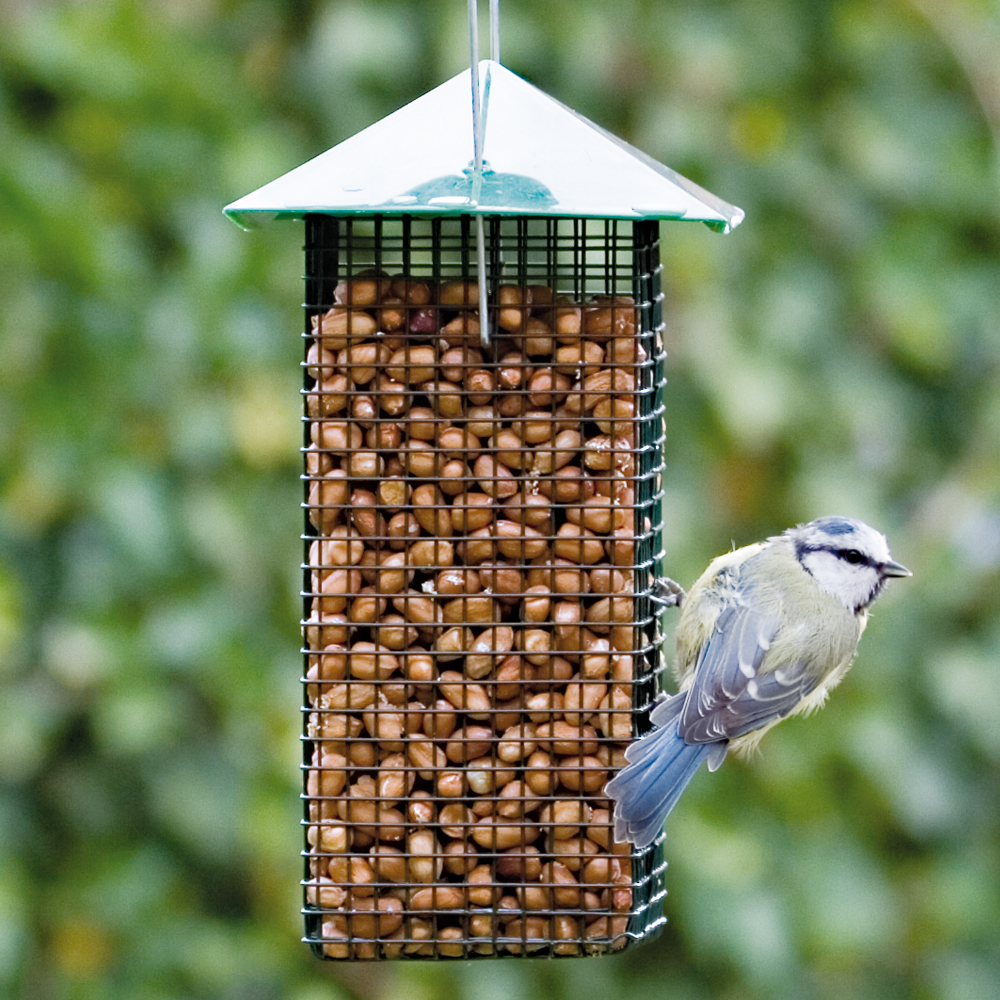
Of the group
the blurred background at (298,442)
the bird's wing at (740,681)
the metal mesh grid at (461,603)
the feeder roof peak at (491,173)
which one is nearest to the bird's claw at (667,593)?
the bird's wing at (740,681)

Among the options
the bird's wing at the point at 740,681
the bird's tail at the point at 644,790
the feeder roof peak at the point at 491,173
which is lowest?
the bird's tail at the point at 644,790

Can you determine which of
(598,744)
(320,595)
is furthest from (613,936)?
(320,595)

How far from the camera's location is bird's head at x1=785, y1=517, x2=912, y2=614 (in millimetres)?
2967

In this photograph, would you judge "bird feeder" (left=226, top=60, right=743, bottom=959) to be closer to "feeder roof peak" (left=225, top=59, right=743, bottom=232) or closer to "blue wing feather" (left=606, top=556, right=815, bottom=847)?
"blue wing feather" (left=606, top=556, right=815, bottom=847)

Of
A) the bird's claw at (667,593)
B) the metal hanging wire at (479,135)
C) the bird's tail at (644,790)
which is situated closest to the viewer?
the metal hanging wire at (479,135)

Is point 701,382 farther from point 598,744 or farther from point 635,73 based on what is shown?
point 598,744

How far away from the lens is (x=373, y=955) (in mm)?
2383

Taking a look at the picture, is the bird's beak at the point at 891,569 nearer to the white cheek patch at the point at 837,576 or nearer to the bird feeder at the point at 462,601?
the white cheek patch at the point at 837,576

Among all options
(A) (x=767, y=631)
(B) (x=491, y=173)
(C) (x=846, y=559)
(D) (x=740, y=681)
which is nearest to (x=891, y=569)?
(C) (x=846, y=559)

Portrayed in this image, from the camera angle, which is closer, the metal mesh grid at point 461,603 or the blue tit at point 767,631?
the metal mesh grid at point 461,603

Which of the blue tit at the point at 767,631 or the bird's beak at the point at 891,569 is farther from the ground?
the bird's beak at the point at 891,569

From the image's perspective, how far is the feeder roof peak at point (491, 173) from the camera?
2.04m

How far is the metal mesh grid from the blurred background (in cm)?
115

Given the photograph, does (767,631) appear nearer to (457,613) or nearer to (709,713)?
(709,713)
